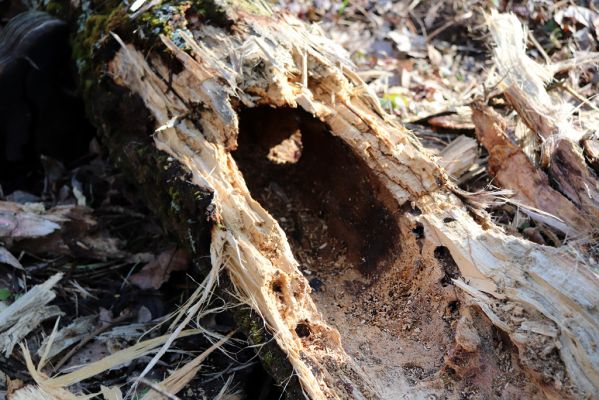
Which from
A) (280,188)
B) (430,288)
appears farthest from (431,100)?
(430,288)

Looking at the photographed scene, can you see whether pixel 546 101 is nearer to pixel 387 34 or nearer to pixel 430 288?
pixel 430 288

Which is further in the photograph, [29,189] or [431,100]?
[431,100]

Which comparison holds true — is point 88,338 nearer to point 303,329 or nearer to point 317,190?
point 303,329

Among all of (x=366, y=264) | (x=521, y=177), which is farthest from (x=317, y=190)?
(x=521, y=177)

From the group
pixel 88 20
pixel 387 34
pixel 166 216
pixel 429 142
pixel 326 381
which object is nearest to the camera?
pixel 326 381

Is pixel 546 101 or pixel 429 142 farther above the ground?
pixel 546 101

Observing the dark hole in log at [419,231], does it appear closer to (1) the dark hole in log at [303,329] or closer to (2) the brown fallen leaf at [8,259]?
(1) the dark hole in log at [303,329]

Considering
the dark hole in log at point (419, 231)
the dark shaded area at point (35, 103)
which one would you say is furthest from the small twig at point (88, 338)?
the dark hole in log at point (419, 231)
